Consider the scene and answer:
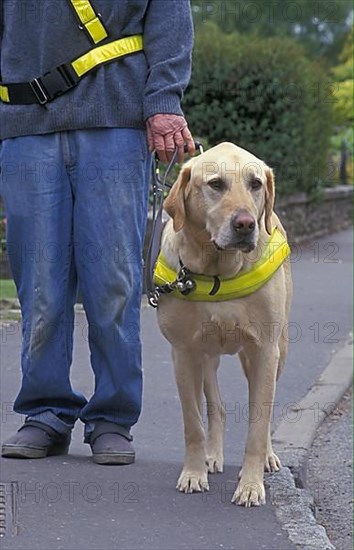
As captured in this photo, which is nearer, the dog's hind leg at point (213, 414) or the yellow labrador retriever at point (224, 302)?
the yellow labrador retriever at point (224, 302)

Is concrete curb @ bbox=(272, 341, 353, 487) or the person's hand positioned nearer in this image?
the person's hand

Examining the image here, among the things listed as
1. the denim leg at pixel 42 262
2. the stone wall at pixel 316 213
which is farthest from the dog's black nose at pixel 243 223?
the stone wall at pixel 316 213

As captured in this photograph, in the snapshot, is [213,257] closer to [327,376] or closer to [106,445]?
[106,445]

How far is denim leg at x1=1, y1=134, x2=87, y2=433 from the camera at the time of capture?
464cm

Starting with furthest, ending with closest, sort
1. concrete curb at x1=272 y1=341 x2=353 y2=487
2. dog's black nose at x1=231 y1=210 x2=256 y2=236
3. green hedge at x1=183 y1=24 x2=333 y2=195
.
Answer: green hedge at x1=183 y1=24 x2=333 y2=195 < concrete curb at x1=272 y1=341 x2=353 y2=487 < dog's black nose at x1=231 y1=210 x2=256 y2=236

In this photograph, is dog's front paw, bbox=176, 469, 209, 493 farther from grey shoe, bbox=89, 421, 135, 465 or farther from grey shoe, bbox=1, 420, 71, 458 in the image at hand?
grey shoe, bbox=1, 420, 71, 458

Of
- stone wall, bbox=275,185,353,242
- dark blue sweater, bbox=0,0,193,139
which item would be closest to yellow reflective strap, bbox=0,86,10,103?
dark blue sweater, bbox=0,0,193,139

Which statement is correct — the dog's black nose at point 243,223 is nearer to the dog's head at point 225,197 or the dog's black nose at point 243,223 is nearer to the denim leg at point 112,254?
the dog's head at point 225,197

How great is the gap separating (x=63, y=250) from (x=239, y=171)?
0.93 metres

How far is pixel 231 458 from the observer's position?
17.0ft

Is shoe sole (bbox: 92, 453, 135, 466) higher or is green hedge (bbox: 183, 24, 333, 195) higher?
shoe sole (bbox: 92, 453, 135, 466)

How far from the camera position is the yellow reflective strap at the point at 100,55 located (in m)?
4.62

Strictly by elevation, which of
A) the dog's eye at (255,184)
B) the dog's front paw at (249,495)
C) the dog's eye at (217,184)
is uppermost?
the dog's eye at (217,184)

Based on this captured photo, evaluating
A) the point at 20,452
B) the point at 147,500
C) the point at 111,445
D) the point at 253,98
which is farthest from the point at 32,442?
the point at 253,98
